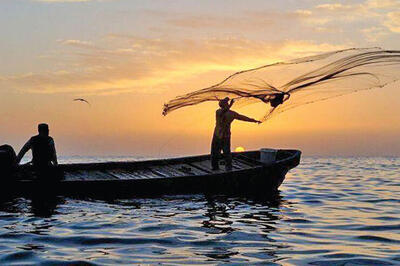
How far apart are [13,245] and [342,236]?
6.67m

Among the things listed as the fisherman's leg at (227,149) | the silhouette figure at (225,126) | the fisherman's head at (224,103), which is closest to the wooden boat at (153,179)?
the fisherman's leg at (227,149)

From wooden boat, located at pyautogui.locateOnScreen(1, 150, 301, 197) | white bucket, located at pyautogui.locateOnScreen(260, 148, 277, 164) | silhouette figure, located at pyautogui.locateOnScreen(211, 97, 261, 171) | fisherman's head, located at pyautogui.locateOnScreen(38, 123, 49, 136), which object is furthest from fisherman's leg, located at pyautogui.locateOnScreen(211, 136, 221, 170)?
fisherman's head, located at pyautogui.locateOnScreen(38, 123, 49, 136)

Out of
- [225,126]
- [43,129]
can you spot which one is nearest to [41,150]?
[43,129]

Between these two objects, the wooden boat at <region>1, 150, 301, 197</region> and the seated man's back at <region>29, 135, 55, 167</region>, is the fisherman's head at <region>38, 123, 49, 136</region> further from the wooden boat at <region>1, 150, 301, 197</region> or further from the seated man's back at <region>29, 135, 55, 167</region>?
the wooden boat at <region>1, 150, 301, 197</region>

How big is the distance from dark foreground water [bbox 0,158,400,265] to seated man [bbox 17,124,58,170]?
1.19m

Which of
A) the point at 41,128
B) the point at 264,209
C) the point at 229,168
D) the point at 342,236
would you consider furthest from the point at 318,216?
the point at 41,128

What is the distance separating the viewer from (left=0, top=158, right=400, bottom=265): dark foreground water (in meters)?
8.32

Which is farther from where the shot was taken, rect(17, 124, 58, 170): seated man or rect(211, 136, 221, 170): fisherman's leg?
rect(211, 136, 221, 170): fisherman's leg

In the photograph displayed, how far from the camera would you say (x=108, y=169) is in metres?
19.2

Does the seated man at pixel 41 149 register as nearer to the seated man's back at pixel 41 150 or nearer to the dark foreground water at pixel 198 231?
the seated man's back at pixel 41 150

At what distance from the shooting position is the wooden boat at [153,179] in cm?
1523

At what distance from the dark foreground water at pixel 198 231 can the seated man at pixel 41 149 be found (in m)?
1.19

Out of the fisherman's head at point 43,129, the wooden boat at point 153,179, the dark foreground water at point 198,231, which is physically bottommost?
the dark foreground water at point 198,231

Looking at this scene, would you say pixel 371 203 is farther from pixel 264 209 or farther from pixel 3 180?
pixel 3 180
